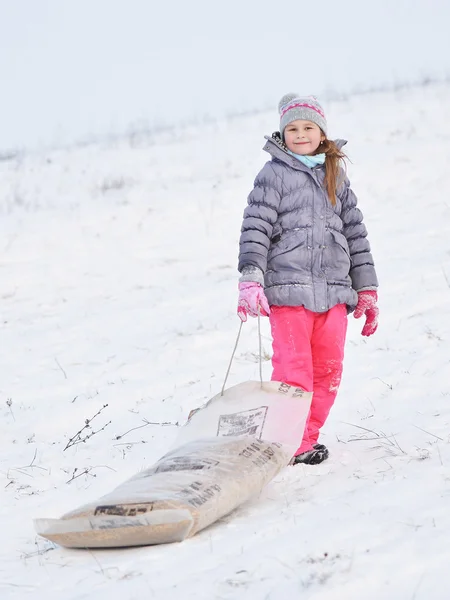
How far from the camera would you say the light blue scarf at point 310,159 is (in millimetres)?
3732

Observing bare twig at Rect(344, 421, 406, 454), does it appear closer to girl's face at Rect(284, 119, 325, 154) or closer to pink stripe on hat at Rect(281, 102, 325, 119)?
girl's face at Rect(284, 119, 325, 154)

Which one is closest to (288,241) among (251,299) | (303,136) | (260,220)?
(260,220)

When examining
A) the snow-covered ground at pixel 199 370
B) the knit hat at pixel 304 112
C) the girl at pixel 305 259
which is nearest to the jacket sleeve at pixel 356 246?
the girl at pixel 305 259

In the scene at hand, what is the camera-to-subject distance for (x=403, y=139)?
12.8 meters

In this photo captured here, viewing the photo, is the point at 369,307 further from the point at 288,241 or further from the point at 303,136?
the point at 303,136

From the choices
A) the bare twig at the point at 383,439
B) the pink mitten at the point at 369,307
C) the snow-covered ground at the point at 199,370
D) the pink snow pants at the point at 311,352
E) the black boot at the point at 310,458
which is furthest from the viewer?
the pink mitten at the point at 369,307

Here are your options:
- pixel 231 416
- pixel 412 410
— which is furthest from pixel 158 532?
pixel 412 410

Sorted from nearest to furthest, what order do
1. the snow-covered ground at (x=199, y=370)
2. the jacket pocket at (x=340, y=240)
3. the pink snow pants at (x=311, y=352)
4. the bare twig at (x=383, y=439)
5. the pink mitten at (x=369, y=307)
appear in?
the snow-covered ground at (x=199, y=370), the bare twig at (x=383, y=439), the pink snow pants at (x=311, y=352), the jacket pocket at (x=340, y=240), the pink mitten at (x=369, y=307)

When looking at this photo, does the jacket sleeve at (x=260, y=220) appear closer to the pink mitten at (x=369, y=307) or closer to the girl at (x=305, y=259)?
the girl at (x=305, y=259)

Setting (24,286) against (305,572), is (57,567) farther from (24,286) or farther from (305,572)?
(24,286)

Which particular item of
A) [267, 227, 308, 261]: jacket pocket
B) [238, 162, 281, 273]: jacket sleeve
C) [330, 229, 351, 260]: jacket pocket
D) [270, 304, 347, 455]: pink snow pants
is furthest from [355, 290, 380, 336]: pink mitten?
[238, 162, 281, 273]: jacket sleeve

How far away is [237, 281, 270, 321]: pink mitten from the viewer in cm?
340

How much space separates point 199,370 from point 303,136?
239cm

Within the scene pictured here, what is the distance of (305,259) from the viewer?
362 centimetres
